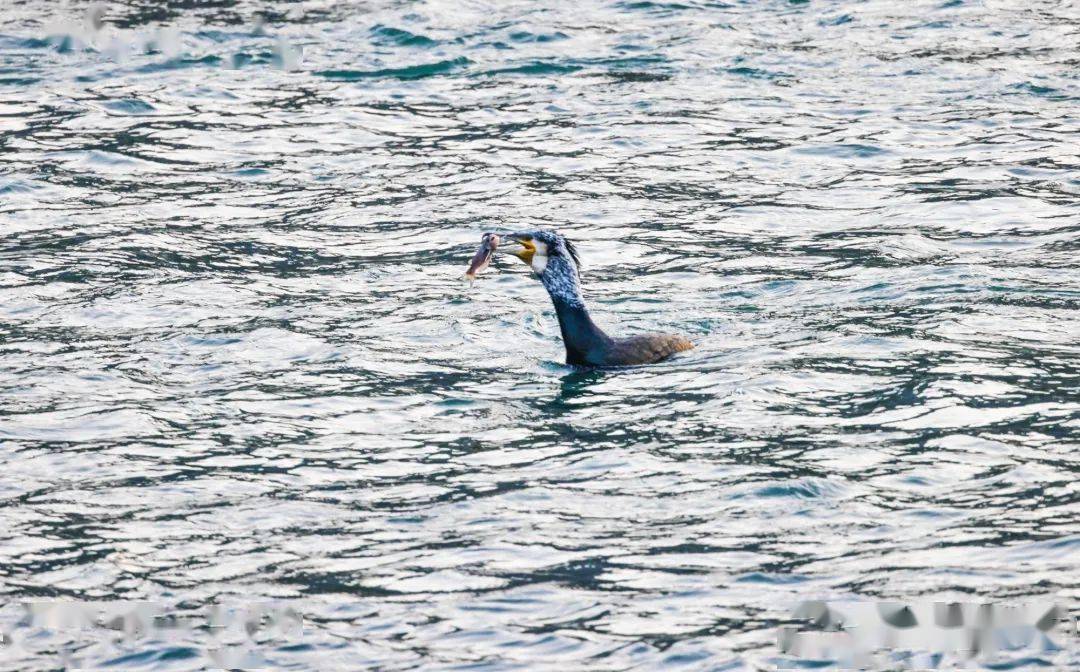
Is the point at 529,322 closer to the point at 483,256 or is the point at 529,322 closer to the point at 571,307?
the point at 571,307

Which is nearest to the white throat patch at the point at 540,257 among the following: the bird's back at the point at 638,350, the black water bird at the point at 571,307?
the black water bird at the point at 571,307

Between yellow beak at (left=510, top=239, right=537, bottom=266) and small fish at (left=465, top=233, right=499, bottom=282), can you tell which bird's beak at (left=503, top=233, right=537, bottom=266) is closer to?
yellow beak at (left=510, top=239, right=537, bottom=266)

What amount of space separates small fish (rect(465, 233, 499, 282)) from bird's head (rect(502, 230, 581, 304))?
0.11 m

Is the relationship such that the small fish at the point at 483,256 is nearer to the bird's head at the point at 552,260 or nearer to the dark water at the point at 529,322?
the bird's head at the point at 552,260

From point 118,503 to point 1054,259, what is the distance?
8213 mm

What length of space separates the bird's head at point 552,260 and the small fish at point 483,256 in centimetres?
11

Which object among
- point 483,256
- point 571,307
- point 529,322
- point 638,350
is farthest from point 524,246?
point 529,322

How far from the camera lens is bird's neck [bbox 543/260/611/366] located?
40.3 ft

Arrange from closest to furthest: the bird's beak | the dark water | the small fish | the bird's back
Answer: the dark water
the small fish
the bird's beak
the bird's back

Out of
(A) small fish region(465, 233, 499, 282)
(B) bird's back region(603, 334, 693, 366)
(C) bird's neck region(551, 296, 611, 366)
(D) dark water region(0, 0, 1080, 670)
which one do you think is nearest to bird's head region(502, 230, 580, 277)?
(A) small fish region(465, 233, 499, 282)

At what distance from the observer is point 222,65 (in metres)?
21.8

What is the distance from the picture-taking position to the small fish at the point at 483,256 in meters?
12.1

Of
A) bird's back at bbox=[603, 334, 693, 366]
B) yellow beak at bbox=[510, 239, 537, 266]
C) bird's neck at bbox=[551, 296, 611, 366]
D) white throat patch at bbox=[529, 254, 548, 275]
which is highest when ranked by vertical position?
yellow beak at bbox=[510, 239, 537, 266]

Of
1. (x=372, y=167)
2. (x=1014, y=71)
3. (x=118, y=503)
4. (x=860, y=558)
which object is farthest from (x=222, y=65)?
(x=860, y=558)
